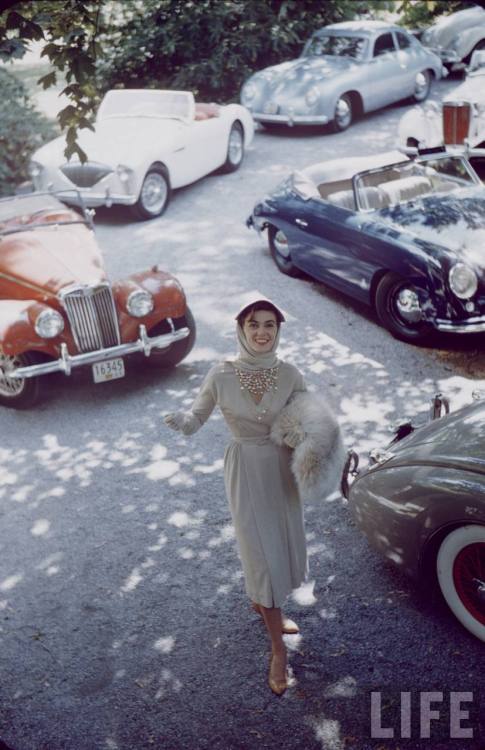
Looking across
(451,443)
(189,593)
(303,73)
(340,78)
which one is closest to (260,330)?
(451,443)

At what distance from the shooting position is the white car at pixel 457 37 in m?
18.1

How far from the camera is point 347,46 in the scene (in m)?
15.5

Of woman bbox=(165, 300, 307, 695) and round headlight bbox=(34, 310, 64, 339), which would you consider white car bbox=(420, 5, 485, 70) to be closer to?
round headlight bbox=(34, 310, 64, 339)

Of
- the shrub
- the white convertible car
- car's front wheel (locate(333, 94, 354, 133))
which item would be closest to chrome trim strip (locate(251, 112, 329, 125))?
car's front wheel (locate(333, 94, 354, 133))

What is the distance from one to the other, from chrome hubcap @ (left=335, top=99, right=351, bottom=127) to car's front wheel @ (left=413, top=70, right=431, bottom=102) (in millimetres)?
1861

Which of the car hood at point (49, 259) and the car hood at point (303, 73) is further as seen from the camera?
the car hood at point (303, 73)

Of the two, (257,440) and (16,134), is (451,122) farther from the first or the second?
(257,440)

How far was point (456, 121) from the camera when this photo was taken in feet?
38.8

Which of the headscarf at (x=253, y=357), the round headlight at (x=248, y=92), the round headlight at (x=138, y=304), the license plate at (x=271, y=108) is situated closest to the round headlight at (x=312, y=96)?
the license plate at (x=271, y=108)

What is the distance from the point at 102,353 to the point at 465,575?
156 inches

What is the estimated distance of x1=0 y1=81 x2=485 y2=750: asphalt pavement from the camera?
13.5ft

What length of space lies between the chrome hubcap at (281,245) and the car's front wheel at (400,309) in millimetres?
1847

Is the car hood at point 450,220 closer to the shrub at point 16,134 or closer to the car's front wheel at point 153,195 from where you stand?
the car's front wheel at point 153,195

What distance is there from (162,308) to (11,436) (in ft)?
5.59
